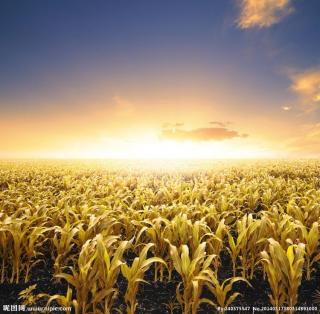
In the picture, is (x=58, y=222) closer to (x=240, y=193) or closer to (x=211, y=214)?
(x=211, y=214)

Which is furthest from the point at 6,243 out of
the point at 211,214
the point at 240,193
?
the point at 240,193

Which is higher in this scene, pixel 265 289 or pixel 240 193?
pixel 240 193

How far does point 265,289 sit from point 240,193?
4.51 meters

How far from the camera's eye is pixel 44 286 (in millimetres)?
3984

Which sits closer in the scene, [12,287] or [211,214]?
[12,287]

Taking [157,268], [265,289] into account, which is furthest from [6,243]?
[265,289]

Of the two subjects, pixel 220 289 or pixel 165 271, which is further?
pixel 165 271

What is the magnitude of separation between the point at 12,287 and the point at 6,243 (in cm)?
63

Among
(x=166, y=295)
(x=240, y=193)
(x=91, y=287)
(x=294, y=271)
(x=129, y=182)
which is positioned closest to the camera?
(x=294, y=271)

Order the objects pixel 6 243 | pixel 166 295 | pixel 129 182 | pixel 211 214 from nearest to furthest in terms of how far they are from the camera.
A: pixel 166 295 < pixel 6 243 < pixel 211 214 < pixel 129 182

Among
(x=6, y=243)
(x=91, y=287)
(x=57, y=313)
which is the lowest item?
(x=57, y=313)

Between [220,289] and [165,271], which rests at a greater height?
[220,289]

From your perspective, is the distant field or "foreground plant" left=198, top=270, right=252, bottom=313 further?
the distant field

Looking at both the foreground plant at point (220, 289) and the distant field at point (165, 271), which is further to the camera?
the distant field at point (165, 271)
